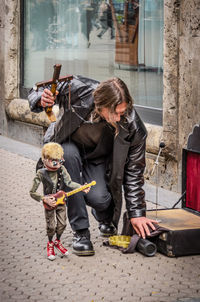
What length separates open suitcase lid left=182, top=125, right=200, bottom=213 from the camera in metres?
5.39

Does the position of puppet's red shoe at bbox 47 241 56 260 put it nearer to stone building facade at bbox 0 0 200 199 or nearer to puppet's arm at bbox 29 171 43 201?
puppet's arm at bbox 29 171 43 201

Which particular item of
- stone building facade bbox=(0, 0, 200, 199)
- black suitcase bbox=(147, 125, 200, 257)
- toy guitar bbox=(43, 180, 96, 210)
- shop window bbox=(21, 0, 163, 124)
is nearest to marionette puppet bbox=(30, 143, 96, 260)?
toy guitar bbox=(43, 180, 96, 210)

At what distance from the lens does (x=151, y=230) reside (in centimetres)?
502

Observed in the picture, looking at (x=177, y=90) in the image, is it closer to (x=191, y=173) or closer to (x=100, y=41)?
(x=191, y=173)

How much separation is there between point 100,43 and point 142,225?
14.8 ft

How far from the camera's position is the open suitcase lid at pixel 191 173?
5.39 m

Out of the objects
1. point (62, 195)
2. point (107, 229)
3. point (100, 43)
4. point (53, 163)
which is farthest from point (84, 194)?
point (100, 43)

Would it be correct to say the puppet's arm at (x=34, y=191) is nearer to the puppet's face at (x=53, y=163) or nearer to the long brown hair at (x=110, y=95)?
the puppet's face at (x=53, y=163)

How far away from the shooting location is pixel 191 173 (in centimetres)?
550

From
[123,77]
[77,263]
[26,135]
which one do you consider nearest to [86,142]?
[77,263]

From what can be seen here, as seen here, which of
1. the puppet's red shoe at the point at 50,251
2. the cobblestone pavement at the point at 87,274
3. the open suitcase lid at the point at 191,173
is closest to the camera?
the cobblestone pavement at the point at 87,274

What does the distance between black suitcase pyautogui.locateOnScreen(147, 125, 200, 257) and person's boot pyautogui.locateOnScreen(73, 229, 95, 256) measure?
0.48m

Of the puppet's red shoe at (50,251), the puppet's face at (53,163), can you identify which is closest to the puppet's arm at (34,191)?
the puppet's face at (53,163)

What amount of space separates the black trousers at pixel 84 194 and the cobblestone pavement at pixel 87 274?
23cm
